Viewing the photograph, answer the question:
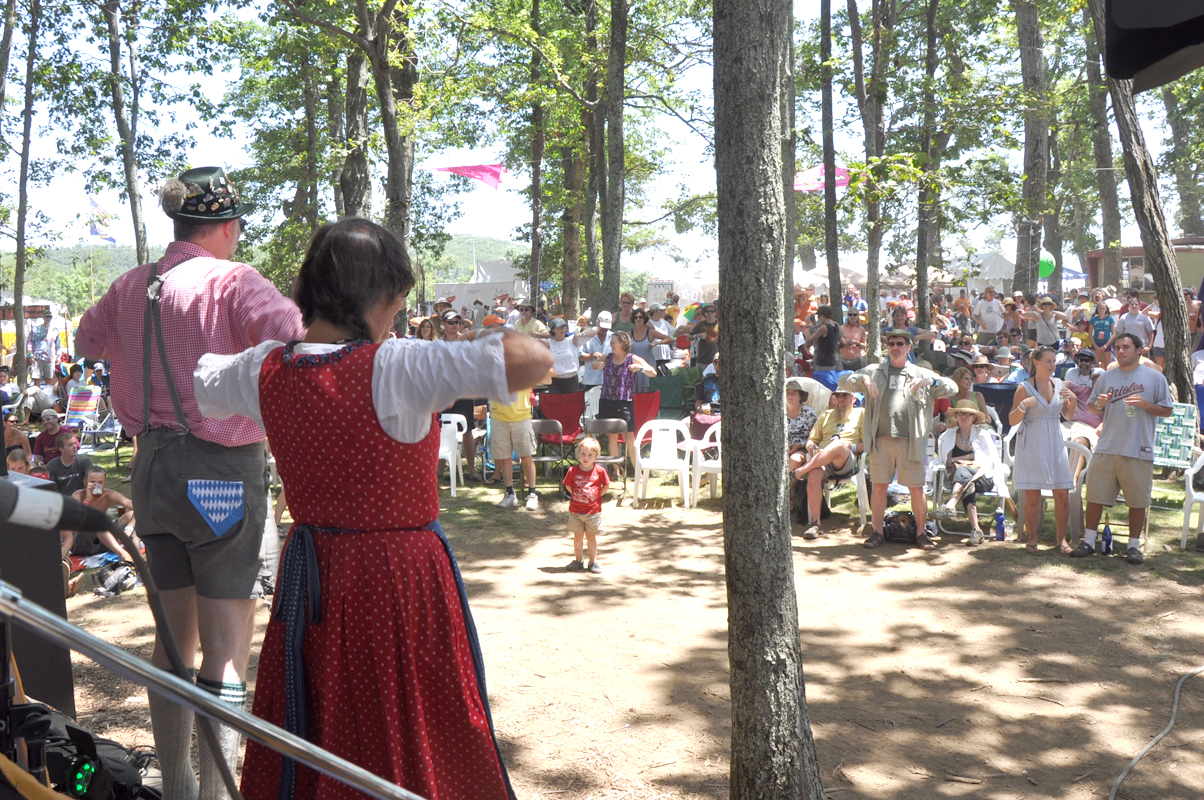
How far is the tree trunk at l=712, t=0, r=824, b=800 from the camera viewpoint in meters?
2.91

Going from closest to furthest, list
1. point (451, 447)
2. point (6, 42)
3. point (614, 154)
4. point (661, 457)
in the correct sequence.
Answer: point (661, 457) < point (451, 447) < point (614, 154) < point (6, 42)

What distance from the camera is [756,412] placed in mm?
2988

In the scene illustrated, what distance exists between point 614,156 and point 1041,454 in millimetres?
8365

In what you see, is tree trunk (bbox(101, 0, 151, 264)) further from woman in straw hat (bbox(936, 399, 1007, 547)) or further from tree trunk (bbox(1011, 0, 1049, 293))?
A: tree trunk (bbox(1011, 0, 1049, 293))

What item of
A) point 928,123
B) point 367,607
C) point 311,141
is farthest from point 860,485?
point 311,141

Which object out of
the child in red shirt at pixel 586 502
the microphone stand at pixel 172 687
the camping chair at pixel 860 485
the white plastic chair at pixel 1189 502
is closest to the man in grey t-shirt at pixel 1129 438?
the white plastic chair at pixel 1189 502

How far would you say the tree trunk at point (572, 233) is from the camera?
25.4 meters

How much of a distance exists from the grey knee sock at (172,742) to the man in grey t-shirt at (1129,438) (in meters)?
6.81

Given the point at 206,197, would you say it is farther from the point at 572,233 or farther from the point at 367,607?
the point at 572,233

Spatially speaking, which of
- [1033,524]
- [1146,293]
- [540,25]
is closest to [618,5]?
[540,25]

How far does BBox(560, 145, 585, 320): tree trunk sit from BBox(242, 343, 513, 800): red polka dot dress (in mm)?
22442

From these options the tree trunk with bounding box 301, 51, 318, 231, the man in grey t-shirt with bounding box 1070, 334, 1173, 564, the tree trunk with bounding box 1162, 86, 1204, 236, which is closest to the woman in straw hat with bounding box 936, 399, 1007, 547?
the man in grey t-shirt with bounding box 1070, 334, 1173, 564

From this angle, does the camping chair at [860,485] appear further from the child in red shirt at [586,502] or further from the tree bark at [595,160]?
the tree bark at [595,160]

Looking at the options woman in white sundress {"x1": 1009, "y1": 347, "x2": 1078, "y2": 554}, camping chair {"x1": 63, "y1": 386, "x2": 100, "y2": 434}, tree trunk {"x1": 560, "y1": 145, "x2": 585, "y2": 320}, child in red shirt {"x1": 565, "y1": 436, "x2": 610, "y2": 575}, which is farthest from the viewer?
tree trunk {"x1": 560, "y1": 145, "x2": 585, "y2": 320}
